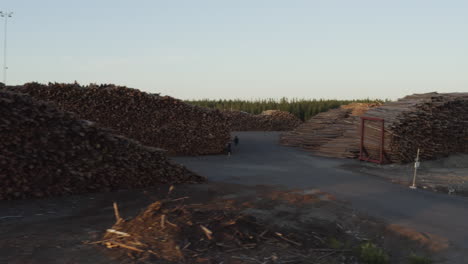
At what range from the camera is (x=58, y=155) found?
10172 mm

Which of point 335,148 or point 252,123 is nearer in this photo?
point 335,148

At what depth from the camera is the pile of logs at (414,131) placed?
17797 mm

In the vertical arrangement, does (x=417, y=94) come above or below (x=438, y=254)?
above

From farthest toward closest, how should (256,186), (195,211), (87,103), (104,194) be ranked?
(87,103)
(256,186)
(104,194)
(195,211)

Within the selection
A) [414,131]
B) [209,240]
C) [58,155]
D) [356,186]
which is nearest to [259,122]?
[414,131]

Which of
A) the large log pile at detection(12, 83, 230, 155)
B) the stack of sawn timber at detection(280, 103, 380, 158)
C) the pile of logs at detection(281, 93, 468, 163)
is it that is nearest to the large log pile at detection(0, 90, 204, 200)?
the large log pile at detection(12, 83, 230, 155)

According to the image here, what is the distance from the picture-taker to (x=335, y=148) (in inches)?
814

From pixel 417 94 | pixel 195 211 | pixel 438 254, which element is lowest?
pixel 438 254

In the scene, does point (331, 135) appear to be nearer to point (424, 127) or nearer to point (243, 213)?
point (424, 127)

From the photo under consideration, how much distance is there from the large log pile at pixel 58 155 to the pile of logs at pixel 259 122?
28.5 meters

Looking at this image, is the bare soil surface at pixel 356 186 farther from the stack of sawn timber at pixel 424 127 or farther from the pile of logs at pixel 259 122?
the pile of logs at pixel 259 122

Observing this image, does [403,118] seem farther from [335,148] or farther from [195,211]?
[195,211]

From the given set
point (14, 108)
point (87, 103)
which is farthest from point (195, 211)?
point (87, 103)

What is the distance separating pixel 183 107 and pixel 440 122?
1228 centimetres
